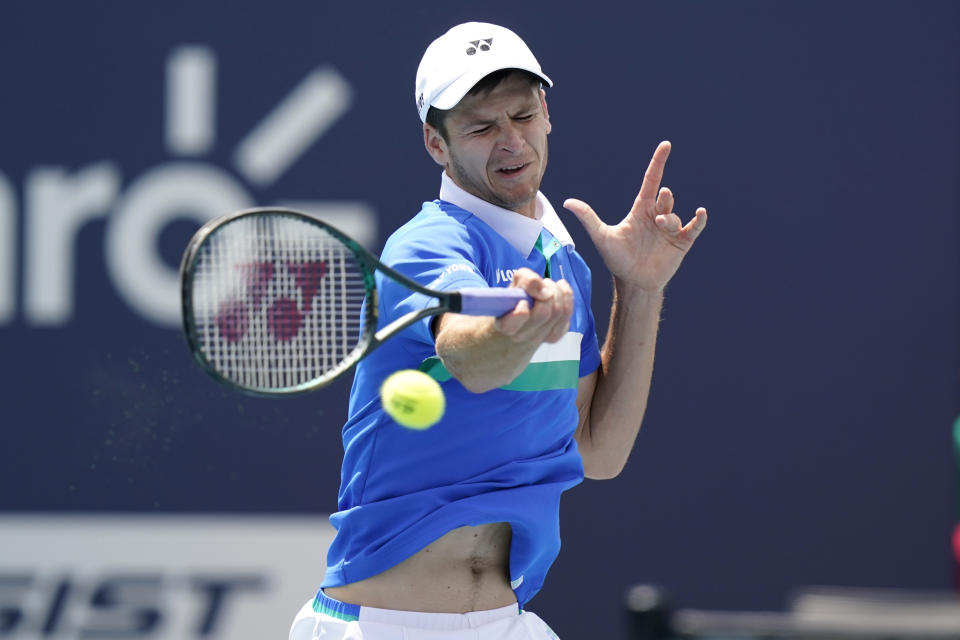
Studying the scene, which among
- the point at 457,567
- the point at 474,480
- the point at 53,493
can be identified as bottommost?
the point at 53,493

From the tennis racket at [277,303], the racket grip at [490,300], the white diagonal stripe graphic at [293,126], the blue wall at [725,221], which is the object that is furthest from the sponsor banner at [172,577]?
the racket grip at [490,300]

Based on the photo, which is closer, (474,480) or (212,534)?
(474,480)

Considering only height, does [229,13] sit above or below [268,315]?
above

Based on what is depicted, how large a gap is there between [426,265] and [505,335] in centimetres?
30

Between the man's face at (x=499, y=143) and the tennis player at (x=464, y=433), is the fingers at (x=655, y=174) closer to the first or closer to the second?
the tennis player at (x=464, y=433)

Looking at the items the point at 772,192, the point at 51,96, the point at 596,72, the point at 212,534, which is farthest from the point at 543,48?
the point at 212,534

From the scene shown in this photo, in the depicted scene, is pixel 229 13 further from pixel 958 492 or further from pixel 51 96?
pixel 958 492

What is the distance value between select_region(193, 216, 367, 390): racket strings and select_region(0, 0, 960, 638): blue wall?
169 centimetres

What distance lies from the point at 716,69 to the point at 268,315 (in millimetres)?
2161

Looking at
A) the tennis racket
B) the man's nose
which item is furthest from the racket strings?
the man's nose

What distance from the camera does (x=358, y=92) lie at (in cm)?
431

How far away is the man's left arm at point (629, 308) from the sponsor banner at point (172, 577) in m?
1.49

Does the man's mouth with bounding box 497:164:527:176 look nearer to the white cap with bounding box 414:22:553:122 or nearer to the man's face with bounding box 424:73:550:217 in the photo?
the man's face with bounding box 424:73:550:217

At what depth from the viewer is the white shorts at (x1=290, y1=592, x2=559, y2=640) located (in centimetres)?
252
